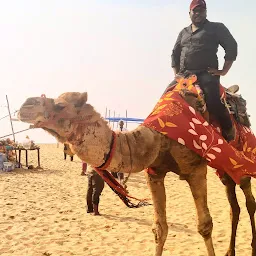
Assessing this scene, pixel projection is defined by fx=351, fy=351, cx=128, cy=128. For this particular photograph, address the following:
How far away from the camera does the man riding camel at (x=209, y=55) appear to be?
3992 mm

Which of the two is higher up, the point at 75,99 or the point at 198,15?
the point at 198,15

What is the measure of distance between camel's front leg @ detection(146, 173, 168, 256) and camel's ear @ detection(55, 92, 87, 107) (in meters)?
1.36

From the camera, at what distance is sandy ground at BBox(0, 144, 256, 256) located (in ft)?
18.9

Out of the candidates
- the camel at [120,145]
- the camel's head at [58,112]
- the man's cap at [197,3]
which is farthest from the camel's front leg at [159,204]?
the man's cap at [197,3]

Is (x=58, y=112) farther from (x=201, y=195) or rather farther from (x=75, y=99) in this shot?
(x=201, y=195)

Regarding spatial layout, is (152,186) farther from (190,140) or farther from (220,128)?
(220,128)

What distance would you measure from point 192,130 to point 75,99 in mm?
1295

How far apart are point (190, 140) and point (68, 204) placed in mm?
Answer: 7052

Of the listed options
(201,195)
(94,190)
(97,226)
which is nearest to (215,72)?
(201,195)

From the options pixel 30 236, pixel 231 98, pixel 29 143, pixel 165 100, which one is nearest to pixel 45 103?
pixel 165 100

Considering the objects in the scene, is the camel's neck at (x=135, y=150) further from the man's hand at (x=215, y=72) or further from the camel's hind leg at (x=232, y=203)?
the camel's hind leg at (x=232, y=203)

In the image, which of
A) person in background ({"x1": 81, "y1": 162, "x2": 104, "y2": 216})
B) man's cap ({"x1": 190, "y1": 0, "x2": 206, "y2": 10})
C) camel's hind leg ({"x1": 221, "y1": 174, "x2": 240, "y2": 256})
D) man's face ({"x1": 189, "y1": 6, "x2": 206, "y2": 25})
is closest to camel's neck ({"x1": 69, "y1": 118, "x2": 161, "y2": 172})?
man's face ({"x1": 189, "y1": 6, "x2": 206, "y2": 25})

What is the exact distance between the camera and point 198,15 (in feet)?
13.5

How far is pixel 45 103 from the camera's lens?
9.50ft
